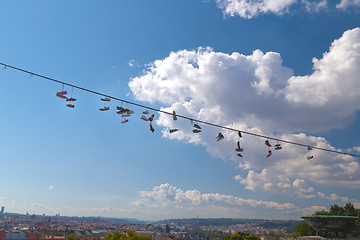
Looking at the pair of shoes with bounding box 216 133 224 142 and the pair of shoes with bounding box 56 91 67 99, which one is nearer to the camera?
the pair of shoes with bounding box 56 91 67 99

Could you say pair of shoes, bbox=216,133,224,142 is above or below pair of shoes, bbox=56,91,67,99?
below

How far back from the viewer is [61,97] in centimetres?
993

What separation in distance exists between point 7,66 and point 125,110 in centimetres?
369

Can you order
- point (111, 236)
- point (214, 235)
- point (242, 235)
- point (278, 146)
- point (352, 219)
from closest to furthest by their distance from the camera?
point (278, 146)
point (352, 219)
point (111, 236)
point (242, 235)
point (214, 235)

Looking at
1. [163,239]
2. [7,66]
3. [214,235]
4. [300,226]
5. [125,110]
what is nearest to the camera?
[7,66]

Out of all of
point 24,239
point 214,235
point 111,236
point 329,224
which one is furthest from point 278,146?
point 214,235

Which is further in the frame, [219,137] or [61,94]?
[219,137]

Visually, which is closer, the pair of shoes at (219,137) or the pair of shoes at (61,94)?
the pair of shoes at (61,94)

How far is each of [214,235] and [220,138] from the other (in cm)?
20084

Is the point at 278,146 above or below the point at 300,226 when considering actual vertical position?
above

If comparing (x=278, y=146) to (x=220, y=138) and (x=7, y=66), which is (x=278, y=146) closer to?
(x=220, y=138)

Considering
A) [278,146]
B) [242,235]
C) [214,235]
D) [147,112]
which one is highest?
[147,112]

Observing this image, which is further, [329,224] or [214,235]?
[214,235]

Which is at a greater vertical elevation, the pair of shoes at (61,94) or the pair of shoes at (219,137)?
the pair of shoes at (61,94)
